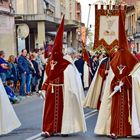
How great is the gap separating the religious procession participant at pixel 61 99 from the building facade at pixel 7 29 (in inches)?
675

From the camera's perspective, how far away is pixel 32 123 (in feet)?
42.0

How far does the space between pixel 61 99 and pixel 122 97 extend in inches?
49.6

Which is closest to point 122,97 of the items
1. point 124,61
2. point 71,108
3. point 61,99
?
point 124,61

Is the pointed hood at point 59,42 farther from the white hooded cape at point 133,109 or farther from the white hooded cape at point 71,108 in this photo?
the white hooded cape at point 133,109

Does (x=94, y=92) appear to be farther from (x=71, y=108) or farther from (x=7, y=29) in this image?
(x=7, y=29)

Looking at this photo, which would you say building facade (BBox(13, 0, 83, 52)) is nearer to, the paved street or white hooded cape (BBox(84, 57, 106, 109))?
the paved street

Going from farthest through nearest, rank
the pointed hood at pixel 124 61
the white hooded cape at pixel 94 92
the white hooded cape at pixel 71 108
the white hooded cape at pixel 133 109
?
the white hooded cape at pixel 94 92
the white hooded cape at pixel 71 108
the pointed hood at pixel 124 61
the white hooded cape at pixel 133 109

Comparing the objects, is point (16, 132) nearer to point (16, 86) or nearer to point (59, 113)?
point (59, 113)

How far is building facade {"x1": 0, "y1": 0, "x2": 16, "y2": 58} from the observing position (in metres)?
28.2

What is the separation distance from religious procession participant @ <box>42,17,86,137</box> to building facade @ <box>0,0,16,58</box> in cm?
1715

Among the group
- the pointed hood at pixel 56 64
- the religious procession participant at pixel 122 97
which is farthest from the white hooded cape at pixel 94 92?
the religious procession participant at pixel 122 97

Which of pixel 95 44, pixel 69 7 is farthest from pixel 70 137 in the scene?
A: pixel 69 7

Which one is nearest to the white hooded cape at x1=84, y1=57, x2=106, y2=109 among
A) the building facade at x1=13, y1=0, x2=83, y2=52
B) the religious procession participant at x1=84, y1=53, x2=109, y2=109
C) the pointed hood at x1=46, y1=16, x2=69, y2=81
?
the religious procession participant at x1=84, y1=53, x2=109, y2=109

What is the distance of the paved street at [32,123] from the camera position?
10781 millimetres
